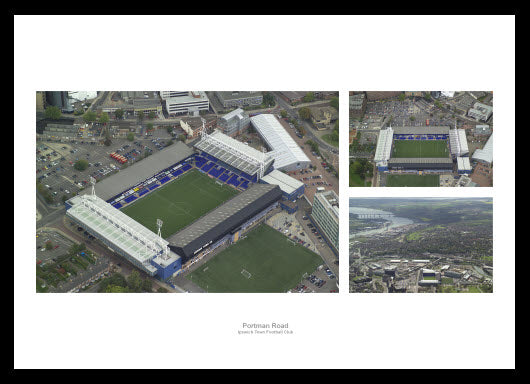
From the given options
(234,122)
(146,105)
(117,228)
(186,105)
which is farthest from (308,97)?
(117,228)

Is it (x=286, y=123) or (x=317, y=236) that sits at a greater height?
(x=286, y=123)

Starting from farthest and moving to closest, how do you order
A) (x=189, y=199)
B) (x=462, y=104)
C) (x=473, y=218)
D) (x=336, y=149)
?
1. (x=336, y=149)
2. (x=189, y=199)
3. (x=462, y=104)
4. (x=473, y=218)

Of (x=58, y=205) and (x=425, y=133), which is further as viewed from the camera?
(x=58, y=205)

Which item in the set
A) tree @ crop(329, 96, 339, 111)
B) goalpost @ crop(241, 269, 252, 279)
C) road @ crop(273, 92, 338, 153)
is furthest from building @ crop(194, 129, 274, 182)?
goalpost @ crop(241, 269, 252, 279)

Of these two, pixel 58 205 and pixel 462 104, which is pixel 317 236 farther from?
pixel 58 205

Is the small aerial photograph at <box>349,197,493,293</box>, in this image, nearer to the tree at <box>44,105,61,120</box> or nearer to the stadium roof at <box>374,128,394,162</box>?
the stadium roof at <box>374,128,394,162</box>

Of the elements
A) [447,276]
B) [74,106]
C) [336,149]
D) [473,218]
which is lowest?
[447,276]

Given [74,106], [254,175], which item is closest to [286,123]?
[254,175]
